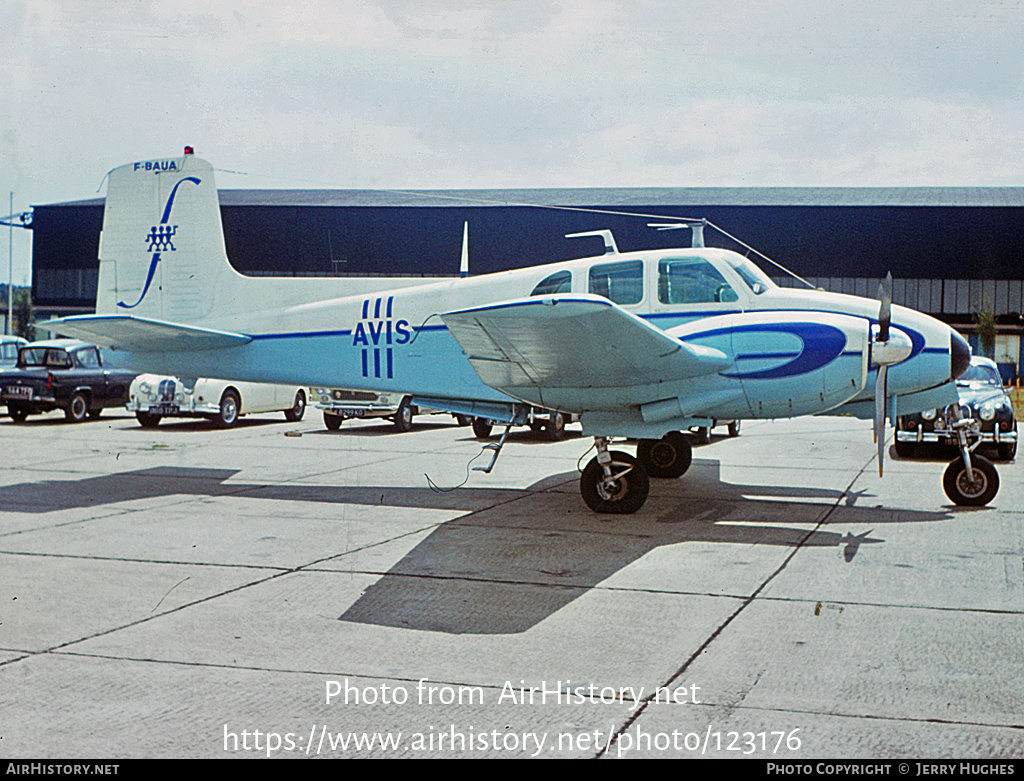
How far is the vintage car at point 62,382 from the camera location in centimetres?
2189

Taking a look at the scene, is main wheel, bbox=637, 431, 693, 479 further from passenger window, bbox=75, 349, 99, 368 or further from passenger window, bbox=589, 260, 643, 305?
passenger window, bbox=75, 349, 99, 368

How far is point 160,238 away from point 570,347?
23.4 feet

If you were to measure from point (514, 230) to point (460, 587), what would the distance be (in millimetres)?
37897

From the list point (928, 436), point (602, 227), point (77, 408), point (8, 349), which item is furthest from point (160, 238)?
point (602, 227)

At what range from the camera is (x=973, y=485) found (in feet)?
35.3

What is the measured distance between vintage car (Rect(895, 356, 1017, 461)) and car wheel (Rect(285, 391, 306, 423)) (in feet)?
46.0

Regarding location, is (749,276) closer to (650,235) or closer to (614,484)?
(614,484)

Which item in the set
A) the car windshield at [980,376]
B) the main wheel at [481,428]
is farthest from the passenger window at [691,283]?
the main wheel at [481,428]

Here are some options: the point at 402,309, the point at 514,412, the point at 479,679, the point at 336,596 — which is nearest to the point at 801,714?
the point at 479,679

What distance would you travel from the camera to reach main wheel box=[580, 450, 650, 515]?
1019cm

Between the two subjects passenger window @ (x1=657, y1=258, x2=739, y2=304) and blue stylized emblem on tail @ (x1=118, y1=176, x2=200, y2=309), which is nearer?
passenger window @ (x1=657, y1=258, x2=739, y2=304)

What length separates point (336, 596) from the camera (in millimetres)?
6777

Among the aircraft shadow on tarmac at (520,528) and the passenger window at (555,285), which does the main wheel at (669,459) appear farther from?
the passenger window at (555,285)

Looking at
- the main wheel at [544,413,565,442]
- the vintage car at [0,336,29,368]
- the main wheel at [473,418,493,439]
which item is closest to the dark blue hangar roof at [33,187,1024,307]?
the vintage car at [0,336,29,368]
